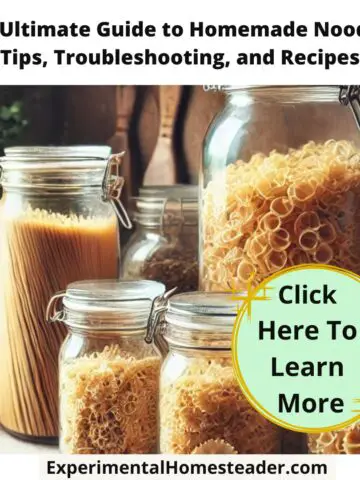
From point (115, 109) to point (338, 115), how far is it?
26 centimetres

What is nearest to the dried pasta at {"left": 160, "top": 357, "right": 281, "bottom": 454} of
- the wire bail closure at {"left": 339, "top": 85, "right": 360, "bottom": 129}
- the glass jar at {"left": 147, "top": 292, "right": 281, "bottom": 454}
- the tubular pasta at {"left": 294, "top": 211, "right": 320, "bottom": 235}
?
the glass jar at {"left": 147, "top": 292, "right": 281, "bottom": 454}

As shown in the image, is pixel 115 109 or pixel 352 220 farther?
pixel 115 109

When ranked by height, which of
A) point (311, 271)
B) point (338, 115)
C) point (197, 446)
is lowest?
point (197, 446)

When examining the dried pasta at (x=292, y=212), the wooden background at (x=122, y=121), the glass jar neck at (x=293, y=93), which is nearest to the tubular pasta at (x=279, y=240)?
the dried pasta at (x=292, y=212)

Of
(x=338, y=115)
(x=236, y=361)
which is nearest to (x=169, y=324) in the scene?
(x=236, y=361)

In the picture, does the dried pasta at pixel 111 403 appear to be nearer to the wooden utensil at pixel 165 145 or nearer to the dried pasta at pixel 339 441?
the dried pasta at pixel 339 441

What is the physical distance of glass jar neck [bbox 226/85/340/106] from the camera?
620 mm

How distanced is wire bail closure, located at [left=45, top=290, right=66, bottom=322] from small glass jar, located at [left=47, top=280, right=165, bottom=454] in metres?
0.02

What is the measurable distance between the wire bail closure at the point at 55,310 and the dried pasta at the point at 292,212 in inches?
5.4

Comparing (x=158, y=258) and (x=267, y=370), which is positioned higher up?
(x=158, y=258)

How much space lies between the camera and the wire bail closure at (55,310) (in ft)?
2.18
